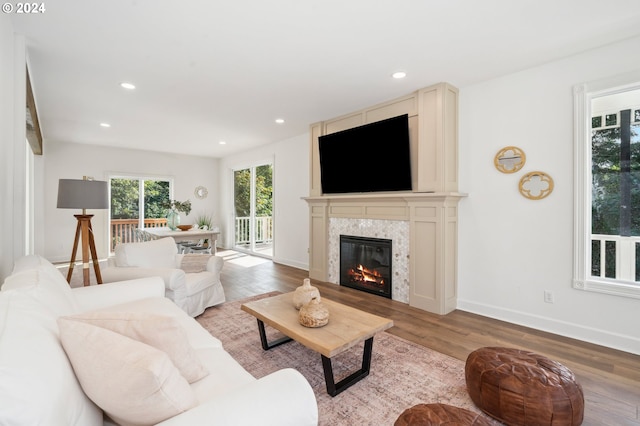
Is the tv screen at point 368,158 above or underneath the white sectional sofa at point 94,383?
above

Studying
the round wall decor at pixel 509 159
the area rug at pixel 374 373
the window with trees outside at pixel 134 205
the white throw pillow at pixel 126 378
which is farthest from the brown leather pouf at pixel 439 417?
the window with trees outside at pixel 134 205

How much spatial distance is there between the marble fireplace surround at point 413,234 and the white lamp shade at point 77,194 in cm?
286

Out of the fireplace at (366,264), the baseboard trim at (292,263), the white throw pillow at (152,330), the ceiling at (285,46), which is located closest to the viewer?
the white throw pillow at (152,330)

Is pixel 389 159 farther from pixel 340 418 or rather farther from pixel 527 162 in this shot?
pixel 340 418

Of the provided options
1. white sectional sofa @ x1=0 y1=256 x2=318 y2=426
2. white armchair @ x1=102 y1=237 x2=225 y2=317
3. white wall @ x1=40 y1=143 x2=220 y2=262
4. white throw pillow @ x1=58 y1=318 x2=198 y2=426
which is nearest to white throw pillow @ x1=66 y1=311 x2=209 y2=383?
white sectional sofa @ x1=0 y1=256 x2=318 y2=426

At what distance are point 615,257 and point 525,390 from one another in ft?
6.64

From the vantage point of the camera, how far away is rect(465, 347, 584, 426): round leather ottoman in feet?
5.25

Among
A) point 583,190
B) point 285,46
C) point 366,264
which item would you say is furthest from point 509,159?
point 285,46

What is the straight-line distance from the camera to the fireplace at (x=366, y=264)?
405 centimetres

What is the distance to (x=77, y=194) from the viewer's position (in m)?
2.96

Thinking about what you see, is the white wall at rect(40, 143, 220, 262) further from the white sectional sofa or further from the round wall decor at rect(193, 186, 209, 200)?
the white sectional sofa

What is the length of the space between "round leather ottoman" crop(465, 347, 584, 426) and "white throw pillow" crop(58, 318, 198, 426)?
1609mm

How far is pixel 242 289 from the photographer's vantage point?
14.6 ft

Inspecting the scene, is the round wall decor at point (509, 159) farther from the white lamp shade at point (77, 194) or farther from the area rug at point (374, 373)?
the white lamp shade at point (77, 194)
